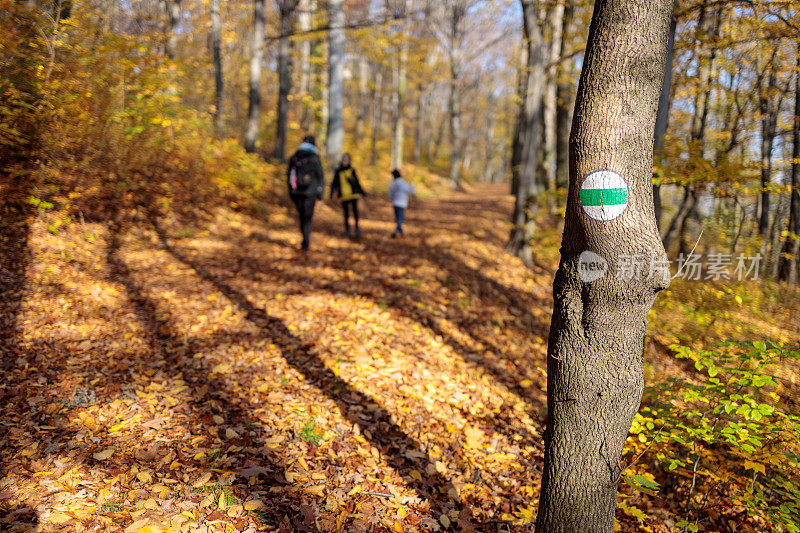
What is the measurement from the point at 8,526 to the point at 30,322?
3.11 meters

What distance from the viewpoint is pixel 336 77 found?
14.2 m

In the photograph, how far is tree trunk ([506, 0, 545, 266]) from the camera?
895cm

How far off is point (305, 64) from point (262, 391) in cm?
1984

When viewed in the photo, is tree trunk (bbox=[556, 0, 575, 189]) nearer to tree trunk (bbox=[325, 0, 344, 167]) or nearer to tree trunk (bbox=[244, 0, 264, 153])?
tree trunk (bbox=[325, 0, 344, 167])

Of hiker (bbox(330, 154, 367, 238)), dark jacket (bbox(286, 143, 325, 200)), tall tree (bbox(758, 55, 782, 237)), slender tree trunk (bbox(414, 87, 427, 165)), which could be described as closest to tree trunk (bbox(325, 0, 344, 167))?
hiker (bbox(330, 154, 367, 238))

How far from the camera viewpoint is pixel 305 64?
67.3ft

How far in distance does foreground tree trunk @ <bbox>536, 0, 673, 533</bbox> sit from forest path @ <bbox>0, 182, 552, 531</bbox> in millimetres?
1183

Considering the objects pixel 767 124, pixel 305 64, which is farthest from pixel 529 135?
Result: pixel 305 64

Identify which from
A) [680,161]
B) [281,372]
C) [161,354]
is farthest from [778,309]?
[161,354]

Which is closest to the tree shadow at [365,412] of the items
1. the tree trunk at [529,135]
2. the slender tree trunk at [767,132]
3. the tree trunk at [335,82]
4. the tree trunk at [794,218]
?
the tree trunk at [529,135]

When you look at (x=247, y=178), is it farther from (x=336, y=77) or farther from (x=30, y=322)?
(x=30, y=322)

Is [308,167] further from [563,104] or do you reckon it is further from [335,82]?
[563,104]

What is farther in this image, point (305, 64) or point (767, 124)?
point (305, 64)

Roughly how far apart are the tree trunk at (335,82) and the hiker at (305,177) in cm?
639
